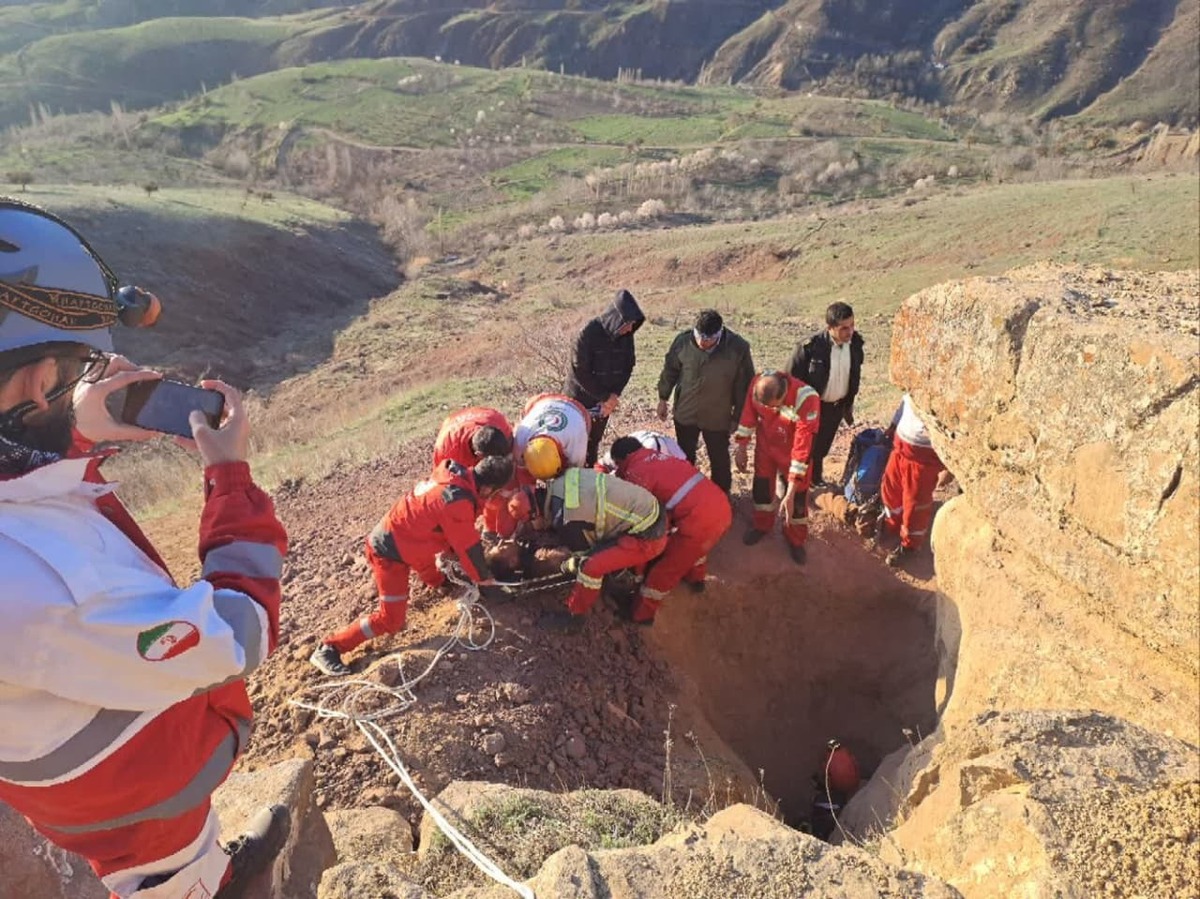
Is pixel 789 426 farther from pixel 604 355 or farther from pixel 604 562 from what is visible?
pixel 604 562

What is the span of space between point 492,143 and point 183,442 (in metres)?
44.1

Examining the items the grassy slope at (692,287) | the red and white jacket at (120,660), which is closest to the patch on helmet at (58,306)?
the red and white jacket at (120,660)

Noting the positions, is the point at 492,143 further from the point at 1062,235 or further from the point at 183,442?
the point at 183,442

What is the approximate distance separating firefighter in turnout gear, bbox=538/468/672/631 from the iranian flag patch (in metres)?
3.15

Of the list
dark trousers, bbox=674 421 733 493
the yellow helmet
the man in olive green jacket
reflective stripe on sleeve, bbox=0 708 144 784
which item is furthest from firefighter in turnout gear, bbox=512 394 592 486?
reflective stripe on sleeve, bbox=0 708 144 784

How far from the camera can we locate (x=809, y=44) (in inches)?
2682

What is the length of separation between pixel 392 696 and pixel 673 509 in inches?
81.6

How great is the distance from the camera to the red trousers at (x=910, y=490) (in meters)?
5.67

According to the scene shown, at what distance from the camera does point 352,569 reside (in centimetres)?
606

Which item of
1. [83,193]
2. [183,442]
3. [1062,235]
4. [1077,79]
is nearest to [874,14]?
[1077,79]

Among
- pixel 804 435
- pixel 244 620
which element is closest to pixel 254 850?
pixel 244 620

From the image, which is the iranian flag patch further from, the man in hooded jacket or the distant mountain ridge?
the distant mountain ridge

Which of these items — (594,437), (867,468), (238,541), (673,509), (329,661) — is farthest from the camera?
(594,437)

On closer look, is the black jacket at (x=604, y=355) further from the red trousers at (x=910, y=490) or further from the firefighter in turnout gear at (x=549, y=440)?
the red trousers at (x=910, y=490)
